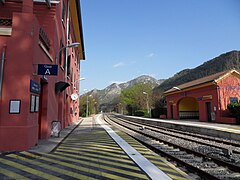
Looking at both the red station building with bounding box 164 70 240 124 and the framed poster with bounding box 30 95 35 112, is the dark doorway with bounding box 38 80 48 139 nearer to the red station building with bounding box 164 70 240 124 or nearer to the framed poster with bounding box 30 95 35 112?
the framed poster with bounding box 30 95 35 112

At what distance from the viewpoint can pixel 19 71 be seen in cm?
788

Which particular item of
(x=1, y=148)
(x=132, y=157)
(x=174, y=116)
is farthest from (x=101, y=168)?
(x=174, y=116)

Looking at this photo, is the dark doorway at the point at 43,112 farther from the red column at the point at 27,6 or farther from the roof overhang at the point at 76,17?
the roof overhang at the point at 76,17

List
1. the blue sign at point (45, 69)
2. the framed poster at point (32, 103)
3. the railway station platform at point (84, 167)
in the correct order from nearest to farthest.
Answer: the railway station platform at point (84, 167), the framed poster at point (32, 103), the blue sign at point (45, 69)

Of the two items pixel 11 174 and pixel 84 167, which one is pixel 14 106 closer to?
pixel 11 174

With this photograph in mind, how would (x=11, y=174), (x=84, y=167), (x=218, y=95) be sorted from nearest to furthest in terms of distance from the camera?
(x=11, y=174)
(x=84, y=167)
(x=218, y=95)

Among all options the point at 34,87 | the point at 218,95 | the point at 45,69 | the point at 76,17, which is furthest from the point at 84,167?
the point at 218,95

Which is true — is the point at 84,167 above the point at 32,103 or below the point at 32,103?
below

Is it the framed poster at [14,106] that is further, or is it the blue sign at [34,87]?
the blue sign at [34,87]

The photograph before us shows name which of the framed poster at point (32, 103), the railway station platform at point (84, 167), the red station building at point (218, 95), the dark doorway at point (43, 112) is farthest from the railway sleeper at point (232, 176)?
the red station building at point (218, 95)

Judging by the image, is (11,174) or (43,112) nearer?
(11,174)

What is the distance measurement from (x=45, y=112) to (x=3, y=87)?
3581 millimetres

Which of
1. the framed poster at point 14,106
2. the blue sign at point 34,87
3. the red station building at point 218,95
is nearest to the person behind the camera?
the framed poster at point 14,106

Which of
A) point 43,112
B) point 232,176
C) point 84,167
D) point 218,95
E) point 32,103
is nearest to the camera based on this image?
point 232,176
